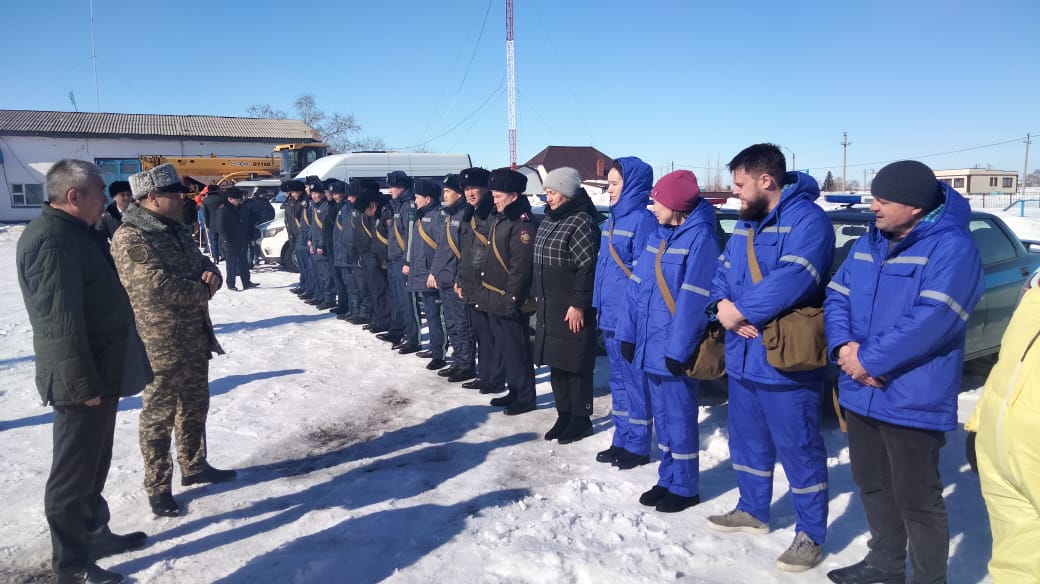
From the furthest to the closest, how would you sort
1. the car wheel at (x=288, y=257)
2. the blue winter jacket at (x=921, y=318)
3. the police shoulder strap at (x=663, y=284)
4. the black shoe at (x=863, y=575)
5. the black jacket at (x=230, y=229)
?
the car wheel at (x=288, y=257) < the black jacket at (x=230, y=229) < the police shoulder strap at (x=663, y=284) < the black shoe at (x=863, y=575) < the blue winter jacket at (x=921, y=318)

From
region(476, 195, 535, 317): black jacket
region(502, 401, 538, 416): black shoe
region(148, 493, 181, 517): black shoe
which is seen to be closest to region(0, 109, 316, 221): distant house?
region(476, 195, 535, 317): black jacket

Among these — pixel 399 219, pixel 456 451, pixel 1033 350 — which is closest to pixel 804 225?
pixel 1033 350

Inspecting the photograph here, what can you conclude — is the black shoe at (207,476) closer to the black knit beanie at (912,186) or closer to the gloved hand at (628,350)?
the gloved hand at (628,350)

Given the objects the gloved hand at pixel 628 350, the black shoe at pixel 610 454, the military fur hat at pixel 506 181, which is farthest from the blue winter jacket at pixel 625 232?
the military fur hat at pixel 506 181

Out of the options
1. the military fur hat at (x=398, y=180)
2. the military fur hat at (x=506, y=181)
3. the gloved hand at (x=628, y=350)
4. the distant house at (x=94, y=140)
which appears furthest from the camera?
the distant house at (x=94, y=140)

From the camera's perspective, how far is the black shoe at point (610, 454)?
15.4 ft

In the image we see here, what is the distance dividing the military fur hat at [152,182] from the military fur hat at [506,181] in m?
2.45

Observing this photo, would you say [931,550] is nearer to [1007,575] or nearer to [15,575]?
[1007,575]

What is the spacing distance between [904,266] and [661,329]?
140 cm

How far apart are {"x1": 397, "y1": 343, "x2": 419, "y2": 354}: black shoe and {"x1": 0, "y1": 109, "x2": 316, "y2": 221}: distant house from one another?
31334 millimetres

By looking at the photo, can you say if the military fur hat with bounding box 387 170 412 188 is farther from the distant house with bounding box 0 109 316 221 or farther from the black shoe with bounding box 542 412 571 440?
the distant house with bounding box 0 109 316 221

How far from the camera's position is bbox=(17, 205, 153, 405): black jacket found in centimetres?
310

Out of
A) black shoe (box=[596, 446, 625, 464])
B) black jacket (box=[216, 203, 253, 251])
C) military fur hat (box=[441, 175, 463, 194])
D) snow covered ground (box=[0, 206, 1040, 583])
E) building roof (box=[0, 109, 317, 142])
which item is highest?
building roof (box=[0, 109, 317, 142])

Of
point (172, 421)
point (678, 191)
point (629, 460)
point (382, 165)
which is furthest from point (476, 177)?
point (382, 165)
